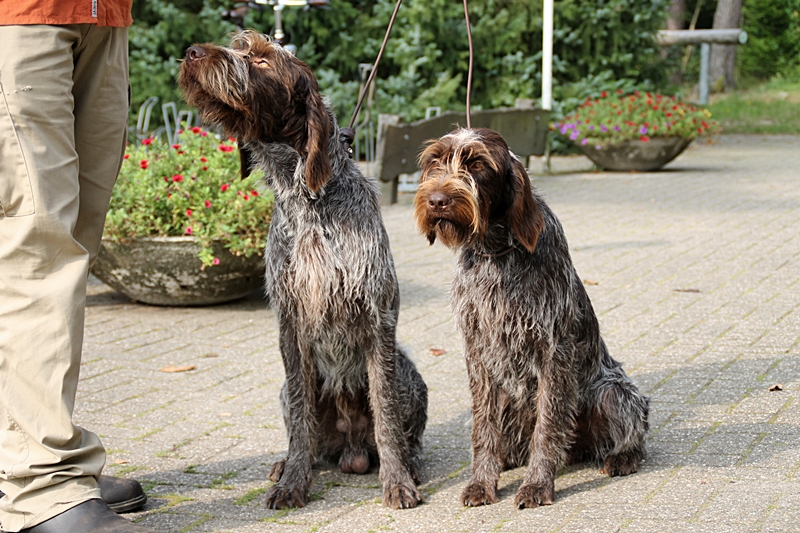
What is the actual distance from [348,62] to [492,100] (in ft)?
9.28

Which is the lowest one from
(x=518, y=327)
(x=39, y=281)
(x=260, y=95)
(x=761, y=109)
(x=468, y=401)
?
(x=468, y=401)

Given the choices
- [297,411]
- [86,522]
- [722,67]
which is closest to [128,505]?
[86,522]

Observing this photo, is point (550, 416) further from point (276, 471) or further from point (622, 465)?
point (276, 471)

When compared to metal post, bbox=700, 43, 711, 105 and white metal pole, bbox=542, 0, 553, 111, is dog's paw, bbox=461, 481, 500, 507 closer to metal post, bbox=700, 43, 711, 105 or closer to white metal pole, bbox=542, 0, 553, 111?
white metal pole, bbox=542, 0, 553, 111

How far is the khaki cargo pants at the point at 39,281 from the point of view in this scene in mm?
3131

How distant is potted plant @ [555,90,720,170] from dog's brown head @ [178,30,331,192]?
37.8 ft

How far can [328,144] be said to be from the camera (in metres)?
3.85

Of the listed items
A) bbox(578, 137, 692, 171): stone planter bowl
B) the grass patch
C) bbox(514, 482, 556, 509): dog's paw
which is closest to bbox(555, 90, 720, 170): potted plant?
bbox(578, 137, 692, 171): stone planter bowl

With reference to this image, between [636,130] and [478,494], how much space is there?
38.2 ft

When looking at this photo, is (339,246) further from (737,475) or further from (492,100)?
(492,100)

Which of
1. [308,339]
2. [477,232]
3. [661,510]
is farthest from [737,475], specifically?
[308,339]

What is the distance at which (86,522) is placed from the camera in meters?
3.22

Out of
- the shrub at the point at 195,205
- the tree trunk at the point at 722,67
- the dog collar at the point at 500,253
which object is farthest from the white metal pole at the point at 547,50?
the tree trunk at the point at 722,67

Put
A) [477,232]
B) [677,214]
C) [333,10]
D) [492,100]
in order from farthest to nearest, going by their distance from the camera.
→ [492,100]
[333,10]
[677,214]
[477,232]
